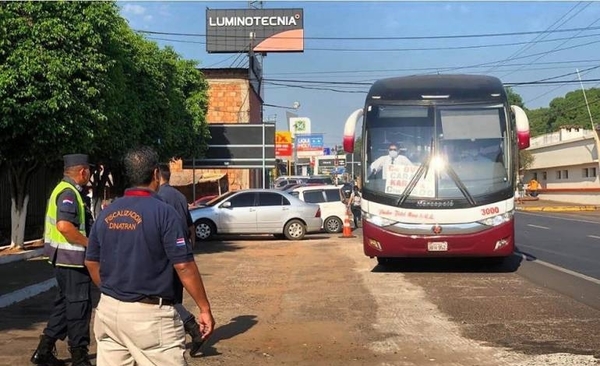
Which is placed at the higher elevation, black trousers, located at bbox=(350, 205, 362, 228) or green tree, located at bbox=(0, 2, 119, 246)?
green tree, located at bbox=(0, 2, 119, 246)

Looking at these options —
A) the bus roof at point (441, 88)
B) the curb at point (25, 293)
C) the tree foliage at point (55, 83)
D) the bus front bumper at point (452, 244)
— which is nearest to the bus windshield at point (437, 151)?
the bus roof at point (441, 88)

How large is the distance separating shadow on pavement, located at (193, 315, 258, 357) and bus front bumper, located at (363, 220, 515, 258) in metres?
4.07

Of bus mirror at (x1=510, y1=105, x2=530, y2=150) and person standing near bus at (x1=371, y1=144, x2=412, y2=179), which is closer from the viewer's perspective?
person standing near bus at (x1=371, y1=144, x2=412, y2=179)

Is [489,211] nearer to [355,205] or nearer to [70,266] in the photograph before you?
[70,266]

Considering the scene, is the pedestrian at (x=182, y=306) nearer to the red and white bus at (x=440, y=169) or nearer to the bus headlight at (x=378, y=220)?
the bus headlight at (x=378, y=220)

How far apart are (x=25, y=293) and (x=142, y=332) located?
7.25 meters

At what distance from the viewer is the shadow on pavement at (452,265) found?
519 inches

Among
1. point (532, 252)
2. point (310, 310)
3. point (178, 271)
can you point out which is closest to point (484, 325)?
point (310, 310)

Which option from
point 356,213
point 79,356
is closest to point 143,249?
point 79,356

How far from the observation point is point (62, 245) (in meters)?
6.09

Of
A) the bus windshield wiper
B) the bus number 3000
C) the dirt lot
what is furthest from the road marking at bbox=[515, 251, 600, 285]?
the bus windshield wiper

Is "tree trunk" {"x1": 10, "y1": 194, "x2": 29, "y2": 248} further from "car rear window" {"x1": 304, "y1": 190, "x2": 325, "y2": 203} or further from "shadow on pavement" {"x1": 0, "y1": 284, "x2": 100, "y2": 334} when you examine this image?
"car rear window" {"x1": 304, "y1": 190, "x2": 325, "y2": 203}

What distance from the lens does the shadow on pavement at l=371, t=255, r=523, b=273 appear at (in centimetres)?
1319

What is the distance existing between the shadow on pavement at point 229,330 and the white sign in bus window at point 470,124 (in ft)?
18.2
